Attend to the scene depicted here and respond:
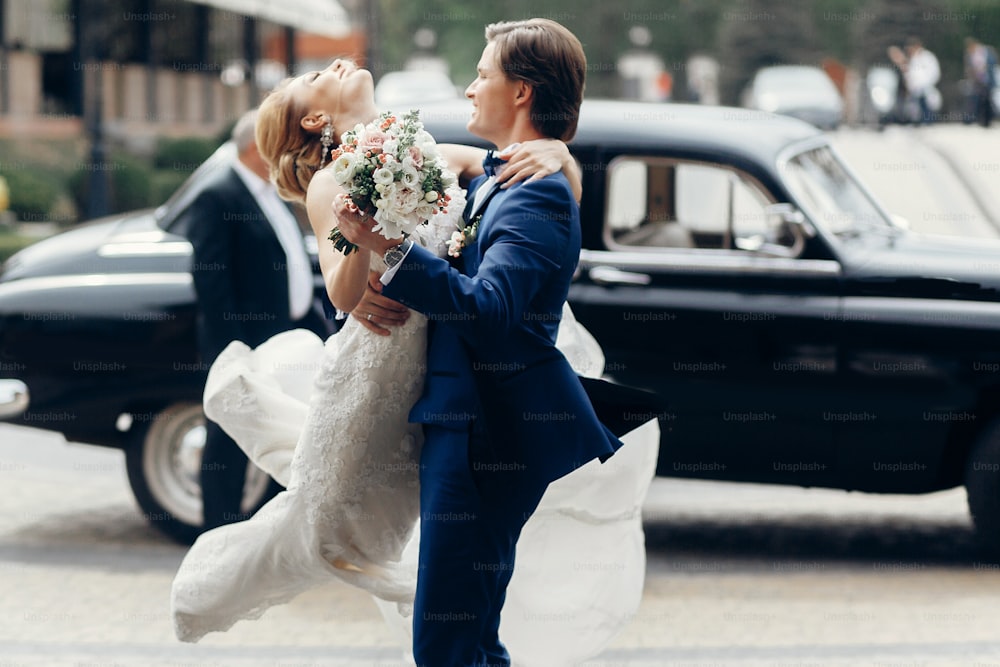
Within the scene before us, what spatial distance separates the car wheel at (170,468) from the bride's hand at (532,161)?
367 centimetres

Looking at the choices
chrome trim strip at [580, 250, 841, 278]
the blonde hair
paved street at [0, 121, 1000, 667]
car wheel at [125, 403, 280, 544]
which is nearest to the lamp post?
paved street at [0, 121, 1000, 667]

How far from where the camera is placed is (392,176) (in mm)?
3170

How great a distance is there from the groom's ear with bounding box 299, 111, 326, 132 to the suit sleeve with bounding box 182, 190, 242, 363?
235 cm

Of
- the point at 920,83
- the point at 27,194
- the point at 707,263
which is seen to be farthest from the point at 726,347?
the point at 920,83

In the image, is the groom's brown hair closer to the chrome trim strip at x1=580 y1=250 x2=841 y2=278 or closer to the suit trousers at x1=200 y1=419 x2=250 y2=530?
the suit trousers at x1=200 y1=419 x2=250 y2=530

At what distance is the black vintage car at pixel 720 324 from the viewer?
645cm

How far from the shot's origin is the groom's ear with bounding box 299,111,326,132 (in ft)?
12.2

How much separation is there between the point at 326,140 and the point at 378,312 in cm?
50

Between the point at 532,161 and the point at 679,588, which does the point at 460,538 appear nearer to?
the point at 532,161

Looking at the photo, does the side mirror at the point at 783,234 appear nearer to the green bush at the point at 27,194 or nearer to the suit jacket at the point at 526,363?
the suit jacket at the point at 526,363

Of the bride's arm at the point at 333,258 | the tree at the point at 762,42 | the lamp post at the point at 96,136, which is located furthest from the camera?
the tree at the point at 762,42

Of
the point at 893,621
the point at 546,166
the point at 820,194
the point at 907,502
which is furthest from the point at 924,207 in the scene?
the point at 546,166

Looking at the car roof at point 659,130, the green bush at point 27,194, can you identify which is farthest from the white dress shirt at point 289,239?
the green bush at point 27,194

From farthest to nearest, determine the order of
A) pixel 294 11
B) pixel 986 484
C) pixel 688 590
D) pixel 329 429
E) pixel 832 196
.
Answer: pixel 294 11 < pixel 832 196 < pixel 986 484 < pixel 688 590 < pixel 329 429
